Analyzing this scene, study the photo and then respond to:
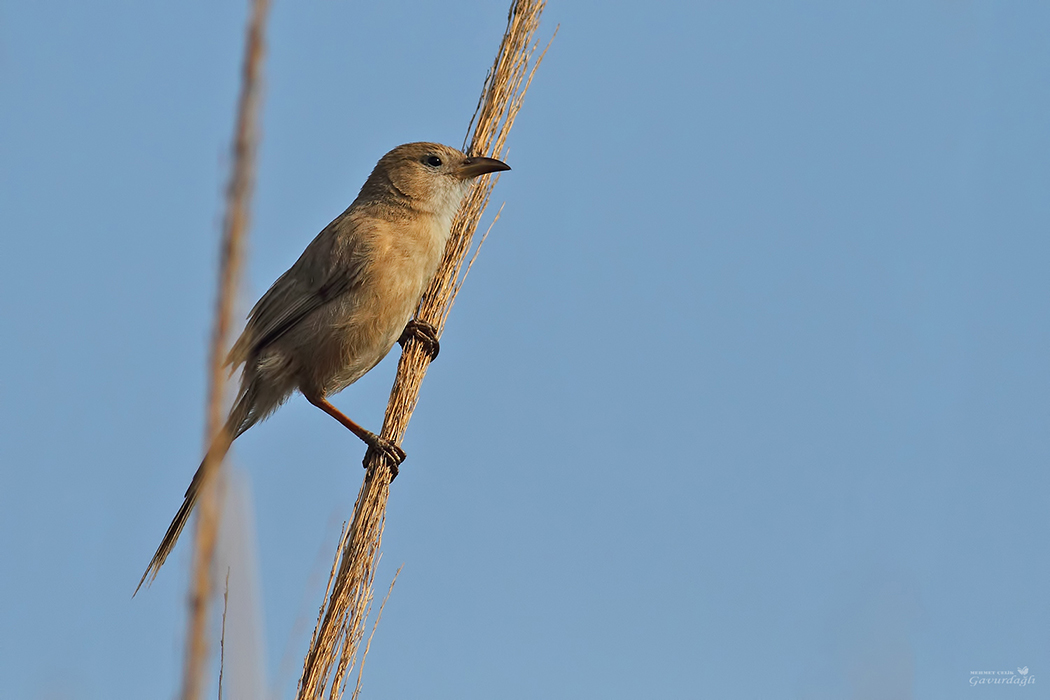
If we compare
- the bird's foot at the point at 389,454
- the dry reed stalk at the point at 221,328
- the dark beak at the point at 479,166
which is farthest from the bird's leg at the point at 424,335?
the dry reed stalk at the point at 221,328

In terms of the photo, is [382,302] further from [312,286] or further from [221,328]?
[221,328]

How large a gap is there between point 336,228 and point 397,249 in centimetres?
46

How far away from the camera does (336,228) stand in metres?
4.65

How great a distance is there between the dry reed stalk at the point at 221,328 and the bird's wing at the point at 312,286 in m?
3.79

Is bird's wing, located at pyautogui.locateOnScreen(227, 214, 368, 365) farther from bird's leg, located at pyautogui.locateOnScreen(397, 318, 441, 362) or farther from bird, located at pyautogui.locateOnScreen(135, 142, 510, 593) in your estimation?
bird's leg, located at pyautogui.locateOnScreen(397, 318, 441, 362)

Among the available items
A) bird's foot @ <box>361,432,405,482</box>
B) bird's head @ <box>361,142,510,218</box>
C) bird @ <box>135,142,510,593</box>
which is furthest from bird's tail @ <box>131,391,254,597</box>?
bird's head @ <box>361,142,510,218</box>

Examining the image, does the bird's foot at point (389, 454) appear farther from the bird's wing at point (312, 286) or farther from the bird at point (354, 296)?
the bird's wing at point (312, 286)

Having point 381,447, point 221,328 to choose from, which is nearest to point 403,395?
point 381,447

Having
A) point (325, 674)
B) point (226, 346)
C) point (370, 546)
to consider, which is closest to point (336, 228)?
point (370, 546)

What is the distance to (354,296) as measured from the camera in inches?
172

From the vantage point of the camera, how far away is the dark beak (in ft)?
13.8

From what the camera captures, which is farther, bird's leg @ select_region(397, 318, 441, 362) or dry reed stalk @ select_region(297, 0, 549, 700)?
bird's leg @ select_region(397, 318, 441, 362)

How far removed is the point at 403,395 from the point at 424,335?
16.4 inches

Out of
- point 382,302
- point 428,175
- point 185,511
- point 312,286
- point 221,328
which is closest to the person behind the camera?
point 221,328
